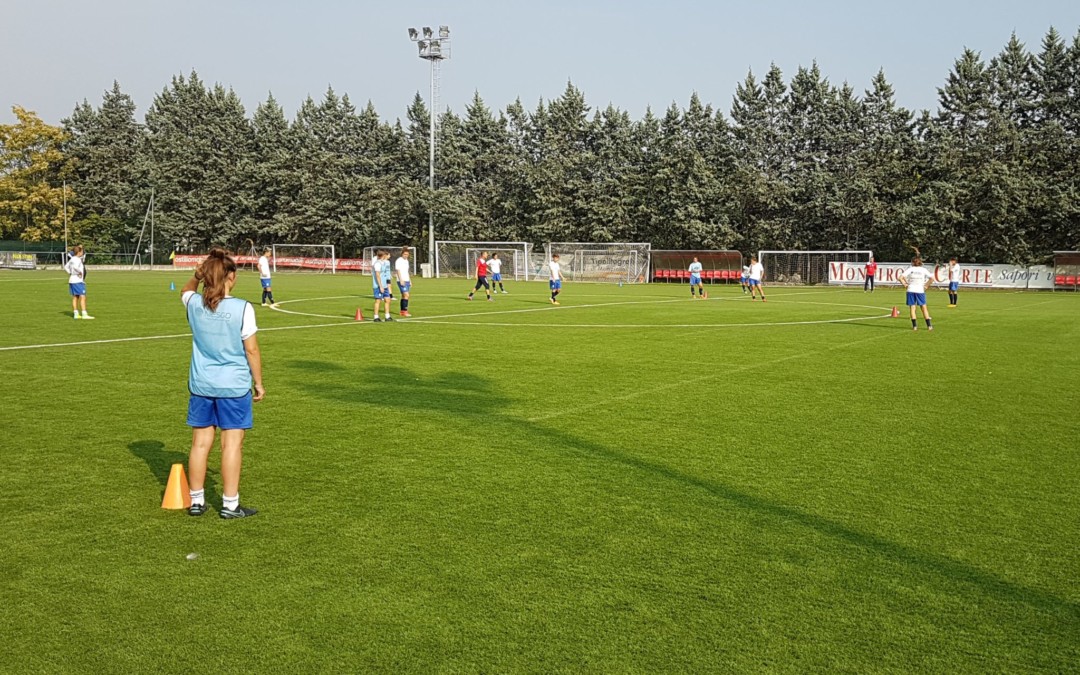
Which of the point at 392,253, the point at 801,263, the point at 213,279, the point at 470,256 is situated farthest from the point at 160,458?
the point at 392,253

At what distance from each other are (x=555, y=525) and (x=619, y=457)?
85.6 inches

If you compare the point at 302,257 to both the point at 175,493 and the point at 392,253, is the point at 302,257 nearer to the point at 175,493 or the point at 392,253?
the point at 392,253

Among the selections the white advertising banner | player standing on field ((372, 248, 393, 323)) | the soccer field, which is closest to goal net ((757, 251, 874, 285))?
the white advertising banner

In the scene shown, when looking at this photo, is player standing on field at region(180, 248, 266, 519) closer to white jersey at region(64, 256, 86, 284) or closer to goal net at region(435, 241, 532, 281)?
white jersey at region(64, 256, 86, 284)

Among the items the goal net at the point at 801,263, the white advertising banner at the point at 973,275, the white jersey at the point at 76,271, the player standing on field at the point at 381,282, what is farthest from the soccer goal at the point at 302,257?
the player standing on field at the point at 381,282

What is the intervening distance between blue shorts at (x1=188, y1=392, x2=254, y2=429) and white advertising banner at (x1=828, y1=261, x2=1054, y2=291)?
4751 cm

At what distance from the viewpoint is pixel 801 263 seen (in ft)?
198

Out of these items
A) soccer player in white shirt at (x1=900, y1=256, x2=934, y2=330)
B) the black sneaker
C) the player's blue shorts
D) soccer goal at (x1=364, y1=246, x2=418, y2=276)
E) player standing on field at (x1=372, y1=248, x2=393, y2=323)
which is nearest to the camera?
the black sneaker

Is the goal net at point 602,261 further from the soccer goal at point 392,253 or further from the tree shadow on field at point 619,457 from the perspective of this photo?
the tree shadow on field at point 619,457

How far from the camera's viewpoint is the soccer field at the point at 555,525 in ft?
14.2

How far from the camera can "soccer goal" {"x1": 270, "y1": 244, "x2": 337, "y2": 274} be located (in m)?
78.3

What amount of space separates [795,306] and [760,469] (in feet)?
85.6

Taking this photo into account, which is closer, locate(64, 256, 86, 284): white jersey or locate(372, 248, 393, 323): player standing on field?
locate(64, 256, 86, 284): white jersey

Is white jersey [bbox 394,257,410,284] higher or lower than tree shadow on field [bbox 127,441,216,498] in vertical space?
higher
